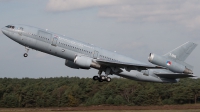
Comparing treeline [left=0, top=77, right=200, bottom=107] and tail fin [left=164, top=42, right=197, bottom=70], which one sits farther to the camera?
treeline [left=0, top=77, right=200, bottom=107]

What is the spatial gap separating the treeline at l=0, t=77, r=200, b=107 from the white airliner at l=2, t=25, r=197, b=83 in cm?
2739

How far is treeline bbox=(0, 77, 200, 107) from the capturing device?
83062 mm

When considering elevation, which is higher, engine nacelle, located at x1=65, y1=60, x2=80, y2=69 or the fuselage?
the fuselage

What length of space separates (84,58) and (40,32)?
5758mm

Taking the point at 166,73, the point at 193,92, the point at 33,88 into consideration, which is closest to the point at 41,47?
the point at 166,73

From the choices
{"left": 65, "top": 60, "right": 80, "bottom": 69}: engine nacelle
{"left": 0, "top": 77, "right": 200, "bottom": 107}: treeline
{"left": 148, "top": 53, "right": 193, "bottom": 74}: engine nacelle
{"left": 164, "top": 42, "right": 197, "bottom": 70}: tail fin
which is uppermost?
{"left": 164, "top": 42, "right": 197, "bottom": 70}: tail fin

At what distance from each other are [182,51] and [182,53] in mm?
302

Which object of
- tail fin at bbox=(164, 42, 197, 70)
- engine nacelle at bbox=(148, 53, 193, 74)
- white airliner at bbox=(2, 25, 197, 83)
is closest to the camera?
white airliner at bbox=(2, 25, 197, 83)

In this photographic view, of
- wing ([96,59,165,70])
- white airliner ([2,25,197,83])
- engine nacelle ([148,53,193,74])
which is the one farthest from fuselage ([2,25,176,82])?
engine nacelle ([148,53,193,74])

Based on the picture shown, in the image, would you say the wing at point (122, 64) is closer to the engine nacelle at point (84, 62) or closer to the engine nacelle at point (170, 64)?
the engine nacelle at point (84, 62)

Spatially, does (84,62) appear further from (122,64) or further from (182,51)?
(182,51)

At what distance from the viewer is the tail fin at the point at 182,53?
53447 mm

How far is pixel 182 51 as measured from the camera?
54719mm

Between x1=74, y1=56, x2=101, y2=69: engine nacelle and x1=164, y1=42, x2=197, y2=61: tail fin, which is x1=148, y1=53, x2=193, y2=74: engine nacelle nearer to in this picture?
x1=164, y1=42, x2=197, y2=61: tail fin
